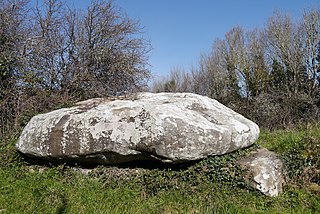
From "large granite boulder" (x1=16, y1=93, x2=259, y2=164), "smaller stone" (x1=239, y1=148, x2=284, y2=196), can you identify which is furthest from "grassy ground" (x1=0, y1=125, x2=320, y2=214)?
"large granite boulder" (x1=16, y1=93, x2=259, y2=164)

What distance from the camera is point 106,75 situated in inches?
389

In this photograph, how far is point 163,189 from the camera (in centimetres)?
449

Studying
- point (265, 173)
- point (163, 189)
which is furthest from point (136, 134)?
point (265, 173)

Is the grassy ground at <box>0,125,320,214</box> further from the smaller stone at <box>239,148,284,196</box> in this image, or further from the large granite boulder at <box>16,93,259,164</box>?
the large granite boulder at <box>16,93,259,164</box>

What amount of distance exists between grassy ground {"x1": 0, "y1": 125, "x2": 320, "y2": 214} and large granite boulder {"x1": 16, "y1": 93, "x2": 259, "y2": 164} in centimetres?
28

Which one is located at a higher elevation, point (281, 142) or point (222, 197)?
point (281, 142)

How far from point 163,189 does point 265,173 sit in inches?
65.9

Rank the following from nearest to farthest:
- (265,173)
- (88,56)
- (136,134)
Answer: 1. (265,173)
2. (136,134)
3. (88,56)

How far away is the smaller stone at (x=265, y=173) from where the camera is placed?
4.35 metres

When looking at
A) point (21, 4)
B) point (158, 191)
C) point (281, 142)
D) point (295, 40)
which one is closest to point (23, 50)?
point (21, 4)

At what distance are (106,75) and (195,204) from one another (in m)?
6.81

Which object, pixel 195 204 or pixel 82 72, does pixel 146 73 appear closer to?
pixel 82 72

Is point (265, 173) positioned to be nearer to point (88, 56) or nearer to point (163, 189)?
point (163, 189)

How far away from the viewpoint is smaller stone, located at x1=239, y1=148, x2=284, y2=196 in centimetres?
435
